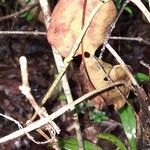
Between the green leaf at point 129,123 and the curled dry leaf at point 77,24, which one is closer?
the curled dry leaf at point 77,24

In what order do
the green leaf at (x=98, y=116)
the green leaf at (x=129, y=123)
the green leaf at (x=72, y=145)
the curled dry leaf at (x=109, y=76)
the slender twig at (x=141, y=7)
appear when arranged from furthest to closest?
the green leaf at (x=98, y=116)
the green leaf at (x=129, y=123)
the green leaf at (x=72, y=145)
the curled dry leaf at (x=109, y=76)
the slender twig at (x=141, y=7)

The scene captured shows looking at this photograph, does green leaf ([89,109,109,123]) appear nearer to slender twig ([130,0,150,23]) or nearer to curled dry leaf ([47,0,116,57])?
curled dry leaf ([47,0,116,57])

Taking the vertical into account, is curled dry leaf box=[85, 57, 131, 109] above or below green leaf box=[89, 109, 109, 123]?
above

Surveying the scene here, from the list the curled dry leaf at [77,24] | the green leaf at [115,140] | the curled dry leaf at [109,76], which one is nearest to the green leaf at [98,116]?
the green leaf at [115,140]

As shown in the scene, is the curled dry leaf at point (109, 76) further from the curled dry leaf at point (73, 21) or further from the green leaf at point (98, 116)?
the green leaf at point (98, 116)

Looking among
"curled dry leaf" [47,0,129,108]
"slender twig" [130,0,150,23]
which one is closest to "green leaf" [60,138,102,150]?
"curled dry leaf" [47,0,129,108]

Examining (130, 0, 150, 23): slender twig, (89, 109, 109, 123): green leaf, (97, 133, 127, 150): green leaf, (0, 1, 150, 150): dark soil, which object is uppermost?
(130, 0, 150, 23): slender twig

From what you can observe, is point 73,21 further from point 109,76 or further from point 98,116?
point 98,116

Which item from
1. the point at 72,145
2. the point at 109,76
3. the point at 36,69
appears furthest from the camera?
the point at 36,69

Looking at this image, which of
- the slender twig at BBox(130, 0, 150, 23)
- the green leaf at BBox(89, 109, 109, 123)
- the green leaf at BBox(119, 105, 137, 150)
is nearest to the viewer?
the slender twig at BBox(130, 0, 150, 23)

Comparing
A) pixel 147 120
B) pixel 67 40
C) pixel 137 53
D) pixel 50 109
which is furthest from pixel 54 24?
pixel 137 53

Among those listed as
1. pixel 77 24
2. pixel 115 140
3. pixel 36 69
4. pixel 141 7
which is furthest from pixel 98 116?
pixel 141 7

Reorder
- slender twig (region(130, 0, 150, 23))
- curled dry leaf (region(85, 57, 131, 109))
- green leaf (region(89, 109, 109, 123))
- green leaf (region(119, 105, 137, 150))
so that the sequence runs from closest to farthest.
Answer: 1. slender twig (region(130, 0, 150, 23))
2. curled dry leaf (region(85, 57, 131, 109))
3. green leaf (region(119, 105, 137, 150))
4. green leaf (region(89, 109, 109, 123))
